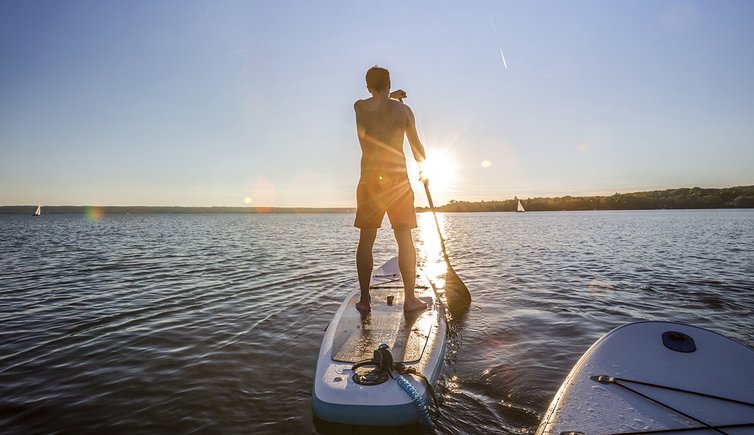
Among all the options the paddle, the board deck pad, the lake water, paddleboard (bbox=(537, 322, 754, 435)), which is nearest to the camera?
paddleboard (bbox=(537, 322, 754, 435))

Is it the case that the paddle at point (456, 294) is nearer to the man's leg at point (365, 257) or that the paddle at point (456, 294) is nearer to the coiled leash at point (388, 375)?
the man's leg at point (365, 257)

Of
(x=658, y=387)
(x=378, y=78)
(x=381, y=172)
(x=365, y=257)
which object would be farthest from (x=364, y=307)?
(x=658, y=387)

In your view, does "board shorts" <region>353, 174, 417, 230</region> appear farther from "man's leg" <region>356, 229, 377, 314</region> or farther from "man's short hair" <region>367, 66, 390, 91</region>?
"man's short hair" <region>367, 66, 390, 91</region>

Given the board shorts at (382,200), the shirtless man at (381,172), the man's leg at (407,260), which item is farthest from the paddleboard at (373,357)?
the board shorts at (382,200)

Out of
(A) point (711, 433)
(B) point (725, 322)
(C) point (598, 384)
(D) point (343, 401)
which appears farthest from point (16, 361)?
(B) point (725, 322)

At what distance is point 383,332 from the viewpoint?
14.1ft

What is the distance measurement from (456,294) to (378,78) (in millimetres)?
5042

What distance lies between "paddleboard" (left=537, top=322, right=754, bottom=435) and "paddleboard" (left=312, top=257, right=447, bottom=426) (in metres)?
1.05

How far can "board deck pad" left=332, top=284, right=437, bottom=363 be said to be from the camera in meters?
3.69

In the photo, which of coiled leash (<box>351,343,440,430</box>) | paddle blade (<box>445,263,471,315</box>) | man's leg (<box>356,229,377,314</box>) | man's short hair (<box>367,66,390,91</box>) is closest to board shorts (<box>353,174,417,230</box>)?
man's leg (<box>356,229,377,314</box>)

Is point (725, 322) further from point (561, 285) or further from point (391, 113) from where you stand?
point (391, 113)

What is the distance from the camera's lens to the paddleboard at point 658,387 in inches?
99.4

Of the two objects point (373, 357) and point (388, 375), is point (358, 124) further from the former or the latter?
point (388, 375)

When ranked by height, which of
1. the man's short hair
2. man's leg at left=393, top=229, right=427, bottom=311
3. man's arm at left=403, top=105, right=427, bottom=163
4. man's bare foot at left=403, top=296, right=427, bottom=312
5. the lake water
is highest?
the man's short hair
